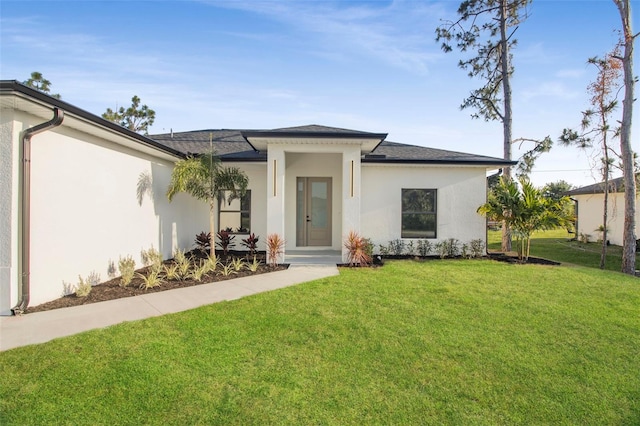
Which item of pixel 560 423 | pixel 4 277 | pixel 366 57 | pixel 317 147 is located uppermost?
pixel 366 57

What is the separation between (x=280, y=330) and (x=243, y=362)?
1.00 metres

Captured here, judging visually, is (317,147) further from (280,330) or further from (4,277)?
(4,277)

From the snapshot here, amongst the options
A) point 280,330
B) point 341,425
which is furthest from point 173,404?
point 280,330

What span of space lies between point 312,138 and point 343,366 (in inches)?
265

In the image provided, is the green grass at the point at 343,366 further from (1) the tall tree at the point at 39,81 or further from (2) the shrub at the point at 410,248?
(1) the tall tree at the point at 39,81

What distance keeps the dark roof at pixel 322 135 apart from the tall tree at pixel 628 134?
3387 millimetres

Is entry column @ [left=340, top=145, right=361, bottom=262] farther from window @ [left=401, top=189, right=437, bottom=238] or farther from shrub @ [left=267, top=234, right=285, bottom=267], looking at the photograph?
window @ [left=401, top=189, right=437, bottom=238]

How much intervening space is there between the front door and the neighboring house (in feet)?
46.1

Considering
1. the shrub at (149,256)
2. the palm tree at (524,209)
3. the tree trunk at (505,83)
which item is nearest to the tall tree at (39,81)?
the shrub at (149,256)

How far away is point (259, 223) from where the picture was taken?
11.9 m

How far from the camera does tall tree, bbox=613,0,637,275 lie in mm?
10344

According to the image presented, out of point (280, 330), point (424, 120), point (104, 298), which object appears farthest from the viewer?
point (424, 120)

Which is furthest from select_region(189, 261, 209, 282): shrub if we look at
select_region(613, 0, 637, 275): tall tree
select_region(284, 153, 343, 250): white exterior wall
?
select_region(613, 0, 637, 275): tall tree

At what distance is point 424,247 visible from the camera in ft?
37.1
